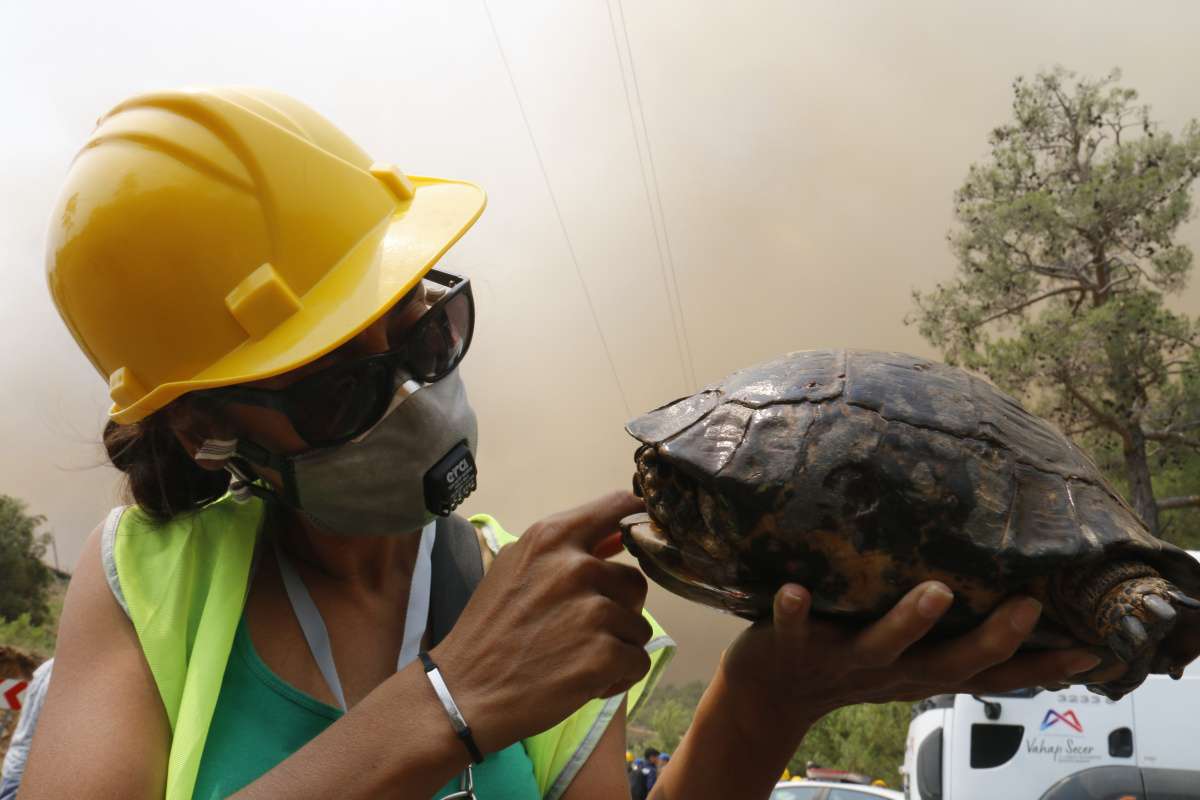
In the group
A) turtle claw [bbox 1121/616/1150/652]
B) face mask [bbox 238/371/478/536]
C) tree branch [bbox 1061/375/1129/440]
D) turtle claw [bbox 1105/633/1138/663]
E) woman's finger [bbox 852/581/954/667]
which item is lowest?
tree branch [bbox 1061/375/1129/440]

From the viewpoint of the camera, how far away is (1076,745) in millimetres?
8125

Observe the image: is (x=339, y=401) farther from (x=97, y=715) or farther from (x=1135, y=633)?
(x=1135, y=633)

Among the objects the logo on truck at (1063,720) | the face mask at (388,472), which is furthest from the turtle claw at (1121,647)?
the logo on truck at (1063,720)

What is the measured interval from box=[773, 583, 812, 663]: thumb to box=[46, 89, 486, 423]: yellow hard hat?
0.82 metres

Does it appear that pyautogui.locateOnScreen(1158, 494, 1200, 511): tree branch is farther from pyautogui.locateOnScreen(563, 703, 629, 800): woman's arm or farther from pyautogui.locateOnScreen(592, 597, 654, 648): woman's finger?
pyautogui.locateOnScreen(592, 597, 654, 648): woman's finger

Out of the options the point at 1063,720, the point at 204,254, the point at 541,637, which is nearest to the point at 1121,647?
the point at 541,637

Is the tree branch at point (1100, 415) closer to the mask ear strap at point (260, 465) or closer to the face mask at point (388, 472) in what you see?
the face mask at point (388, 472)

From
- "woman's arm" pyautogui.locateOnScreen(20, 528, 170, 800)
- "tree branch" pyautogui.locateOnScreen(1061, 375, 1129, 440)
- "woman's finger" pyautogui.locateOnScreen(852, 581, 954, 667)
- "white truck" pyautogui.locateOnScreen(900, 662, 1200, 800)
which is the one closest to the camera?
"woman's finger" pyautogui.locateOnScreen(852, 581, 954, 667)

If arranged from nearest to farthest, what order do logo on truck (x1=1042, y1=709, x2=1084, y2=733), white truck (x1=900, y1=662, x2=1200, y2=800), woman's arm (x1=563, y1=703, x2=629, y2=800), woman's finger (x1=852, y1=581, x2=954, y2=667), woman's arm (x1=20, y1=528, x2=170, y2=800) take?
1. woman's finger (x1=852, y1=581, x2=954, y2=667)
2. woman's arm (x1=20, y1=528, x2=170, y2=800)
3. woman's arm (x1=563, y1=703, x2=629, y2=800)
4. white truck (x1=900, y1=662, x2=1200, y2=800)
5. logo on truck (x1=1042, y1=709, x2=1084, y2=733)

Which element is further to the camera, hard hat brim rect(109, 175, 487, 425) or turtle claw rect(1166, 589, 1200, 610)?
hard hat brim rect(109, 175, 487, 425)

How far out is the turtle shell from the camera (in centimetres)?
141

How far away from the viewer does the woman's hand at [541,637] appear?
56.7 inches

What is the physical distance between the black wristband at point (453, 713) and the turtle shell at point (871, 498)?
373mm

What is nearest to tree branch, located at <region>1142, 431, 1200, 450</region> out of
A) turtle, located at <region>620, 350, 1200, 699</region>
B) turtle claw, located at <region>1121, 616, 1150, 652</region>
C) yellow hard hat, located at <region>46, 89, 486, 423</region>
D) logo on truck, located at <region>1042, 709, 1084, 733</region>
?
logo on truck, located at <region>1042, 709, 1084, 733</region>
